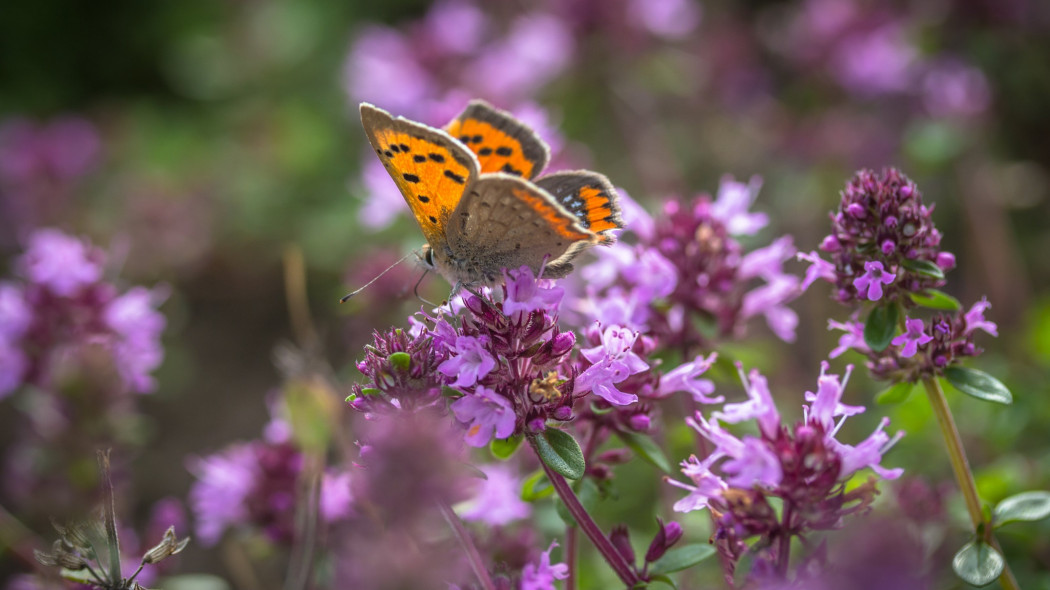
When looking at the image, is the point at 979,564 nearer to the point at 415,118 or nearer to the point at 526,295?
the point at 526,295

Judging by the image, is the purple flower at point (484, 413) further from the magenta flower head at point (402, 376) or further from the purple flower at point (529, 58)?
the purple flower at point (529, 58)

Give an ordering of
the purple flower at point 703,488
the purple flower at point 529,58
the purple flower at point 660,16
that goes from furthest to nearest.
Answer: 1. the purple flower at point 660,16
2. the purple flower at point 529,58
3. the purple flower at point 703,488

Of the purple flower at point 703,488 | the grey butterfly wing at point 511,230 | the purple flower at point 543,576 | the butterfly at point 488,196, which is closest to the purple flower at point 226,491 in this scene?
the butterfly at point 488,196

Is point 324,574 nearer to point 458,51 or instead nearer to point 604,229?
point 604,229

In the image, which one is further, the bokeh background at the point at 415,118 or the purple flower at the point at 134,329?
the bokeh background at the point at 415,118

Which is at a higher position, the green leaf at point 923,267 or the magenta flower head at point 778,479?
the green leaf at point 923,267

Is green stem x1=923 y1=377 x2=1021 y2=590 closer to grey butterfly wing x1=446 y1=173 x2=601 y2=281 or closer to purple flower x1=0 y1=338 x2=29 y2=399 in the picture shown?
grey butterfly wing x1=446 y1=173 x2=601 y2=281

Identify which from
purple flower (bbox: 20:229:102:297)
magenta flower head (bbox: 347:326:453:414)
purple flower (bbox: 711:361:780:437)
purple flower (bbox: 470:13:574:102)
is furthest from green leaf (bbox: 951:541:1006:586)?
purple flower (bbox: 470:13:574:102)

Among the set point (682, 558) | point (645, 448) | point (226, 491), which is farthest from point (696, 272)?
point (226, 491)
